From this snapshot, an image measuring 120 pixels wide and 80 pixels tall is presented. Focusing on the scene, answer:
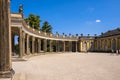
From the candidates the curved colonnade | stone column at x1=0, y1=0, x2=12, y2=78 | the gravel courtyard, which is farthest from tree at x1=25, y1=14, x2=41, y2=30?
stone column at x1=0, y1=0, x2=12, y2=78

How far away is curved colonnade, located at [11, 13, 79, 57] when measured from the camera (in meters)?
30.2

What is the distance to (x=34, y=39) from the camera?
2018 inches

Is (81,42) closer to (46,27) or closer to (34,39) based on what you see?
(46,27)

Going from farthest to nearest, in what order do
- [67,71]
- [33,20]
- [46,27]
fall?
1. [46,27]
2. [33,20]
3. [67,71]

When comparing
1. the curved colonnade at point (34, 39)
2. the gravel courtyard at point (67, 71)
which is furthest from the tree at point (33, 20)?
the gravel courtyard at point (67, 71)

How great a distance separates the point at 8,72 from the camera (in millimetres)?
9859

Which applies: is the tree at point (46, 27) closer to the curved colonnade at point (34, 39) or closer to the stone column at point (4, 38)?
the curved colonnade at point (34, 39)

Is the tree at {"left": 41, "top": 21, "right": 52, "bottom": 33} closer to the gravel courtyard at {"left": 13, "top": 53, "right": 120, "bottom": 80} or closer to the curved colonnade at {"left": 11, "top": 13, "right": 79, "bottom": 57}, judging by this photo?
the curved colonnade at {"left": 11, "top": 13, "right": 79, "bottom": 57}

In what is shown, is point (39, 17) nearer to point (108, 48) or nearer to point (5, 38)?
point (108, 48)

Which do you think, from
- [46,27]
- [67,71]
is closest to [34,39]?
[46,27]

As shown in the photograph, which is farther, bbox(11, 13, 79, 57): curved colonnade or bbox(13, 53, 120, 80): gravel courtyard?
bbox(11, 13, 79, 57): curved colonnade

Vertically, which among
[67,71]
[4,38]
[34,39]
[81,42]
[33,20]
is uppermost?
[33,20]

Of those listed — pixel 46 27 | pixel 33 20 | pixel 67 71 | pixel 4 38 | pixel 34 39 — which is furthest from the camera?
pixel 46 27

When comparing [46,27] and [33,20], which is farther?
[46,27]
